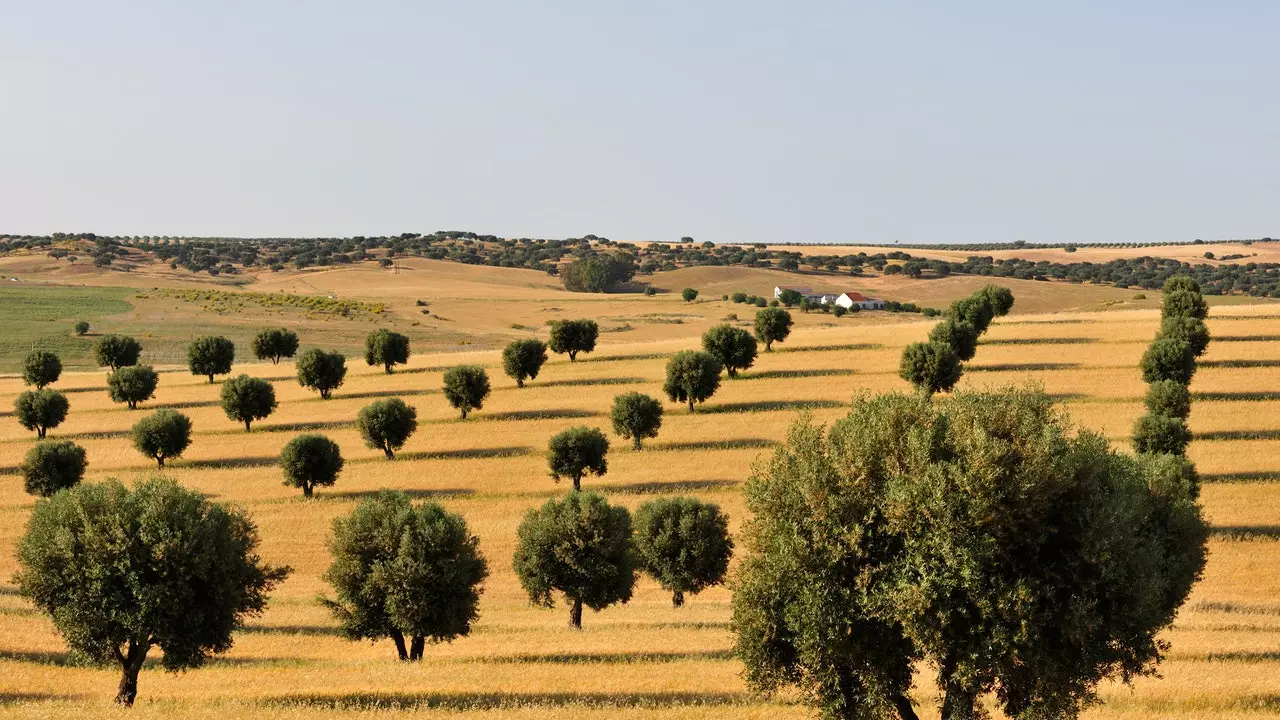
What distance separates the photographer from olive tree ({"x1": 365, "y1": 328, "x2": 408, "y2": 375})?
115188 millimetres

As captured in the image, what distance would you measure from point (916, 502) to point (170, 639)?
24903 mm

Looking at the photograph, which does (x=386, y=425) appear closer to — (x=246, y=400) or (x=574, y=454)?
(x=246, y=400)

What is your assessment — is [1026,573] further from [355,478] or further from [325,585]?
[355,478]

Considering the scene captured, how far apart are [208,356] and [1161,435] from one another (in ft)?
296

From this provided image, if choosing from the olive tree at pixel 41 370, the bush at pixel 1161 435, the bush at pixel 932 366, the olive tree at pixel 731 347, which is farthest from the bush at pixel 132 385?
the bush at pixel 1161 435

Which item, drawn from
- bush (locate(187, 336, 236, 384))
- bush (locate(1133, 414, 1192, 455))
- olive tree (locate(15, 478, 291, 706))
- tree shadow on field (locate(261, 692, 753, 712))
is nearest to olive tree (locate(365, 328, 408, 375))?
bush (locate(187, 336, 236, 384))

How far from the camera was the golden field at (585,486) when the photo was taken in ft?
118

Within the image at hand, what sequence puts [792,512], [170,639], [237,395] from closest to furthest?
[792,512], [170,639], [237,395]

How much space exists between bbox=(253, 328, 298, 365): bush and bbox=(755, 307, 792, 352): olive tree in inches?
2268

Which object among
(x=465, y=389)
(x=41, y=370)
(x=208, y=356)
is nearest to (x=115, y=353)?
(x=41, y=370)

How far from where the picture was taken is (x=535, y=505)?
245ft

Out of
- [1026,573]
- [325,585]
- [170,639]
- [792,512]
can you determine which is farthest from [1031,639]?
[325,585]

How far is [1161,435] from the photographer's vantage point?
2844 inches

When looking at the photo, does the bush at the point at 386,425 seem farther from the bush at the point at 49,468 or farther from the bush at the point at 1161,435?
the bush at the point at 1161,435
